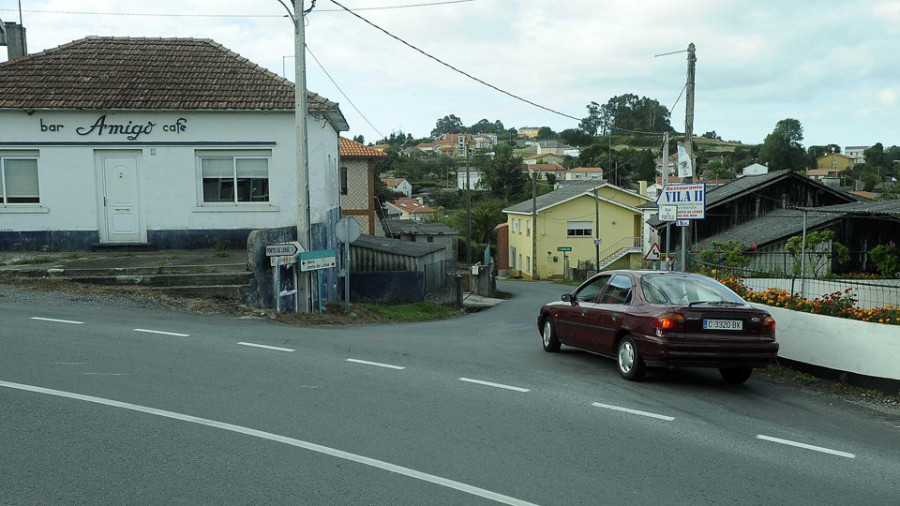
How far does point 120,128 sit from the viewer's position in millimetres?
19203

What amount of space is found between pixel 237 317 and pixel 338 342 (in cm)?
293

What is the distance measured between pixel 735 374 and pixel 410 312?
44.6 ft

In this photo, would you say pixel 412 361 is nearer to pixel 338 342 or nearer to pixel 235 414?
pixel 338 342

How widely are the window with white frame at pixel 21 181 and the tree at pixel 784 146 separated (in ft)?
237

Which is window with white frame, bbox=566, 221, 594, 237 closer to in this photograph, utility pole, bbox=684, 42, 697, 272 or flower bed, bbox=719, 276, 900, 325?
utility pole, bbox=684, 42, 697, 272

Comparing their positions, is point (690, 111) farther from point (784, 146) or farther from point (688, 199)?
point (784, 146)

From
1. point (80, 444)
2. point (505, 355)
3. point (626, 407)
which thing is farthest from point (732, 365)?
point (80, 444)

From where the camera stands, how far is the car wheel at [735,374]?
950 cm

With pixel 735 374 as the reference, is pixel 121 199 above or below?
above

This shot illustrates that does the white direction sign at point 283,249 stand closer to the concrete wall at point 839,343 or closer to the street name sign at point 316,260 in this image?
the street name sign at point 316,260

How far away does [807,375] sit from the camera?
32.9 ft

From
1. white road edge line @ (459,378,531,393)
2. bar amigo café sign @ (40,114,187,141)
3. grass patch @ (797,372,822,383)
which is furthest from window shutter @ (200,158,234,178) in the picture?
grass patch @ (797,372,822,383)

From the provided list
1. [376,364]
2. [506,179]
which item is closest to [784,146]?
[506,179]

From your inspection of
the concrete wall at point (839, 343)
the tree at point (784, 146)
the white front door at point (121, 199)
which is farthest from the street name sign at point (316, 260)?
the tree at point (784, 146)
